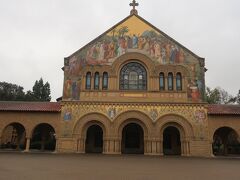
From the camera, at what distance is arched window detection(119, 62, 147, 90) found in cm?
2662

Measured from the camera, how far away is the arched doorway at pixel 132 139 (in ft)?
89.2

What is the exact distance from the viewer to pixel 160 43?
2728 cm

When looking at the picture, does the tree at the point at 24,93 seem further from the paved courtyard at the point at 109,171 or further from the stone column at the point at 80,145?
the paved courtyard at the point at 109,171

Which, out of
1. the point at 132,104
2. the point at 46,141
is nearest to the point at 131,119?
the point at 132,104

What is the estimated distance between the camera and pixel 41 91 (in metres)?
62.8

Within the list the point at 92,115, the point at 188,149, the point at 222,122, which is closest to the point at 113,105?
the point at 92,115

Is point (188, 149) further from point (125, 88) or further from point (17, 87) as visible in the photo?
point (17, 87)

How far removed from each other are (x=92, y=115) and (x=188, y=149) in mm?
9402

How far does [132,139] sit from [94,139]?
397 cm

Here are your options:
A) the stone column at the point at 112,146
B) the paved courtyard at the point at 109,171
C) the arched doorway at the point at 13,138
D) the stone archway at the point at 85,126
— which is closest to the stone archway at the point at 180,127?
the stone column at the point at 112,146

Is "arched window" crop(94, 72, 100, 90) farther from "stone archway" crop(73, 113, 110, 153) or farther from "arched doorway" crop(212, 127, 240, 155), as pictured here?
"arched doorway" crop(212, 127, 240, 155)

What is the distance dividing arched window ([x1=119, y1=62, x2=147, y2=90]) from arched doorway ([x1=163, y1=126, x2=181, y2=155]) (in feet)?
17.4

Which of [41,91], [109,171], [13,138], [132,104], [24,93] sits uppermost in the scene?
[41,91]

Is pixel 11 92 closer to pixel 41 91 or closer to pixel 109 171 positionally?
pixel 41 91
